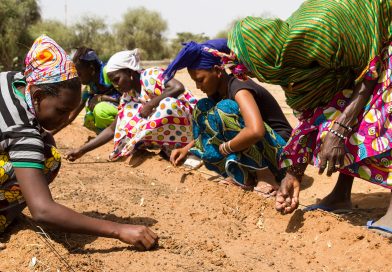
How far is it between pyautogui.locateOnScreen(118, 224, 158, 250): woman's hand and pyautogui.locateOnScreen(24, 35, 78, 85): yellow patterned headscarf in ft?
2.77

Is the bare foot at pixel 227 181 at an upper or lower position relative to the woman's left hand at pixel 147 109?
lower

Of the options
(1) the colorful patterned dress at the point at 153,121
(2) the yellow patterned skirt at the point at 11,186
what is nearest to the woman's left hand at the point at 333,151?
(2) the yellow patterned skirt at the point at 11,186

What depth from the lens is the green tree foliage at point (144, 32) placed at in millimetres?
39750

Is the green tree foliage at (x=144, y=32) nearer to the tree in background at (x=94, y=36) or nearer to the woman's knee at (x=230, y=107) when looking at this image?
the tree in background at (x=94, y=36)

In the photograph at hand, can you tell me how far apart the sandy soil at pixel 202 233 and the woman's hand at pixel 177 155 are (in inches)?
13.9

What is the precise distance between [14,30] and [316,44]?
74.2ft

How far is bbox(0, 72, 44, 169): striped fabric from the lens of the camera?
2340 mm

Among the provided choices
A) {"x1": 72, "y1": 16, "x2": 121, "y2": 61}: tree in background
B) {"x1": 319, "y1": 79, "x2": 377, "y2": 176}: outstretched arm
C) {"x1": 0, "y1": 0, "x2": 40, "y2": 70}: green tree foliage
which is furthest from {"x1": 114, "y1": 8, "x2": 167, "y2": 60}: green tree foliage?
{"x1": 319, "y1": 79, "x2": 377, "y2": 176}: outstretched arm

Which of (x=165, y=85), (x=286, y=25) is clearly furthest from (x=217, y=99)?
(x=286, y=25)

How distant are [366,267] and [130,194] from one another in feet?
6.06

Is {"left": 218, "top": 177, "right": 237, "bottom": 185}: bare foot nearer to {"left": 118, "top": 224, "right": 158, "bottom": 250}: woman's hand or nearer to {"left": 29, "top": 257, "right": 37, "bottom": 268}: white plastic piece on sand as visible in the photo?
{"left": 118, "top": 224, "right": 158, "bottom": 250}: woman's hand

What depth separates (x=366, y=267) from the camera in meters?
2.74

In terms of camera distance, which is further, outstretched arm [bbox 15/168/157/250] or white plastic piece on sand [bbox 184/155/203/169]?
white plastic piece on sand [bbox 184/155/203/169]

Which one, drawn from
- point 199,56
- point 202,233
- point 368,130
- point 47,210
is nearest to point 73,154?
point 199,56
